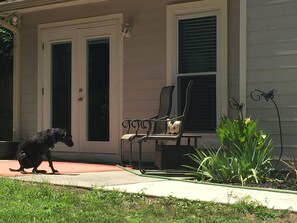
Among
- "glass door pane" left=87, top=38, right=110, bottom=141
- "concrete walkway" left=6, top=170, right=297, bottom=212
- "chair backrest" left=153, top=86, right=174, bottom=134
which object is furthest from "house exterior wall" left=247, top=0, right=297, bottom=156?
"glass door pane" left=87, top=38, right=110, bottom=141

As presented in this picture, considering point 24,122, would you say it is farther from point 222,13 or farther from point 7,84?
point 222,13

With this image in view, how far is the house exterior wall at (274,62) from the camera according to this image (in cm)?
607

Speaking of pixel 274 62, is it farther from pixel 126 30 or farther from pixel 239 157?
pixel 126 30

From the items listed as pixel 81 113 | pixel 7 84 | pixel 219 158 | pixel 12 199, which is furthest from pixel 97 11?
pixel 12 199

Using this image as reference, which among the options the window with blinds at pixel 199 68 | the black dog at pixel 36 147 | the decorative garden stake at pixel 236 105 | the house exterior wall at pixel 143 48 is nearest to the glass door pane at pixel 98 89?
the house exterior wall at pixel 143 48

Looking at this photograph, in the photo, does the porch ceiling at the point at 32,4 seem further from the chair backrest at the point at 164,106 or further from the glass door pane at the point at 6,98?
the chair backrest at the point at 164,106

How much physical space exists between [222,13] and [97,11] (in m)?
2.36

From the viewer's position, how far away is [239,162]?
5574 mm

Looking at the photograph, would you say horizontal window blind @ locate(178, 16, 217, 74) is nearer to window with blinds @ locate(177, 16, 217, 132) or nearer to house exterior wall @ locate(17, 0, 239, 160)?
window with blinds @ locate(177, 16, 217, 132)

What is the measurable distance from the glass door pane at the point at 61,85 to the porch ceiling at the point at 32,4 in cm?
73

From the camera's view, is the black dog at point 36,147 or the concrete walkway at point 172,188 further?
the black dog at point 36,147

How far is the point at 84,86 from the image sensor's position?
A: 27.8 ft

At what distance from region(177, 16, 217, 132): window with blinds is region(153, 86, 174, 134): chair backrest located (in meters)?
0.29

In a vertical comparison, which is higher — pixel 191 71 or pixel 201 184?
Result: pixel 191 71
